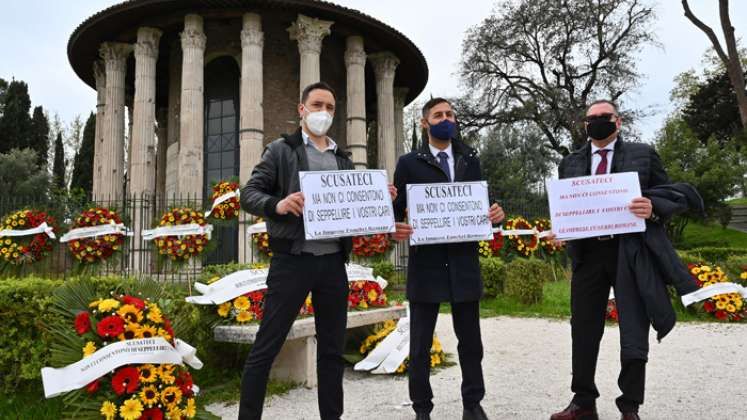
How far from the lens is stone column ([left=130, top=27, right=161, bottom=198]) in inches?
736

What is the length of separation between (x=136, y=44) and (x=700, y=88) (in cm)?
3928

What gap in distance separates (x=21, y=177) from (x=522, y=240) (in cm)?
3017

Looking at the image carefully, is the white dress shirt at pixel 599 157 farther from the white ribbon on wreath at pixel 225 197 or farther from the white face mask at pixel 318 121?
the white ribbon on wreath at pixel 225 197

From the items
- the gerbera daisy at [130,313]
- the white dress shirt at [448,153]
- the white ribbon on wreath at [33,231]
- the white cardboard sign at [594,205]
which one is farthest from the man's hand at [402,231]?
the white ribbon on wreath at [33,231]

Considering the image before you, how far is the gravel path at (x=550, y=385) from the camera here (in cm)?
439

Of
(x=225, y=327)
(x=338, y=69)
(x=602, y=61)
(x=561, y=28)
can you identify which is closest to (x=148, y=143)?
(x=338, y=69)

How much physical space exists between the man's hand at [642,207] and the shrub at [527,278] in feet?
25.6

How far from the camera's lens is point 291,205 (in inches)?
127

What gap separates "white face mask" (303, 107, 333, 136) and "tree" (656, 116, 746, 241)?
93.6 ft

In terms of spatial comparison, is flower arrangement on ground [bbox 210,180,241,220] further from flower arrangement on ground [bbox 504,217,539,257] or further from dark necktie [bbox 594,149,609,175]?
dark necktie [bbox 594,149,609,175]

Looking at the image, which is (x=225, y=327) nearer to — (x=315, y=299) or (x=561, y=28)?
(x=315, y=299)

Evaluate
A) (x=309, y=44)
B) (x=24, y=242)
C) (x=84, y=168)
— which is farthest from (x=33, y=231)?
(x=84, y=168)

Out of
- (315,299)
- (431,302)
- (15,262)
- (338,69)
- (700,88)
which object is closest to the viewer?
(315,299)

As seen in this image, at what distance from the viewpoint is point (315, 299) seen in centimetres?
350
